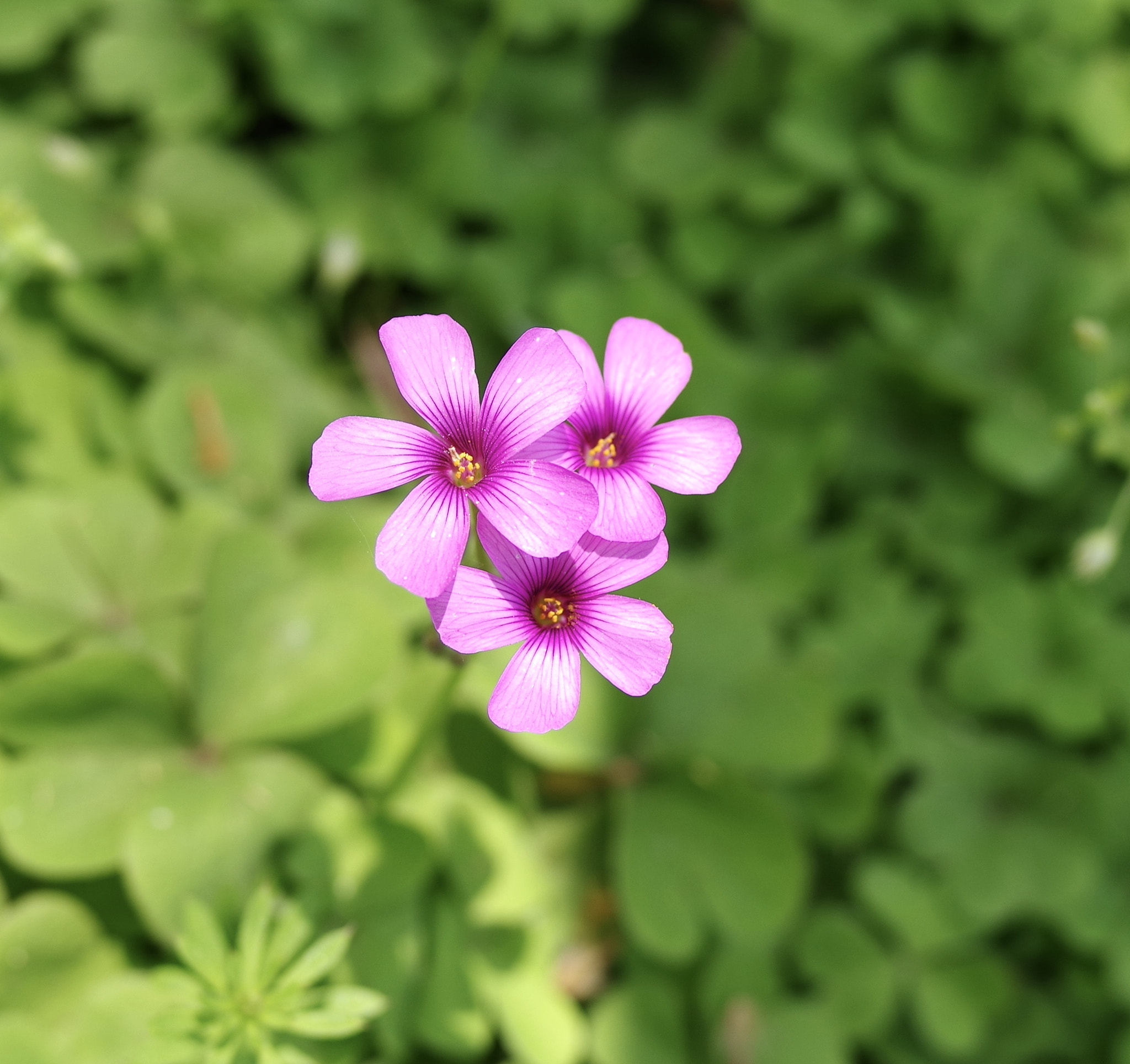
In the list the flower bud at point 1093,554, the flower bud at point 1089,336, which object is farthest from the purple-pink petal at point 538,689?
the flower bud at point 1093,554

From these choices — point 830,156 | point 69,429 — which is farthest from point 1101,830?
point 69,429

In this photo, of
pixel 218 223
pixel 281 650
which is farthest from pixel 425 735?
pixel 218 223

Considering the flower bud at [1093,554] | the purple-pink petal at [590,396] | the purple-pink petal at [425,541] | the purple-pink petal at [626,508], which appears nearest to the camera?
the purple-pink petal at [425,541]

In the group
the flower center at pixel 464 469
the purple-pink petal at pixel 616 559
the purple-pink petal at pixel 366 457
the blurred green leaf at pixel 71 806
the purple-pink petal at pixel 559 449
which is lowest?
the blurred green leaf at pixel 71 806

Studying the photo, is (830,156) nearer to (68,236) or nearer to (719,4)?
(719,4)

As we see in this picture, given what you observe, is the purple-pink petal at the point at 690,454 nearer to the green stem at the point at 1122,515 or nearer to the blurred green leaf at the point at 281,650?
the blurred green leaf at the point at 281,650

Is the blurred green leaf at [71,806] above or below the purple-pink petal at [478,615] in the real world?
below
